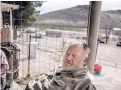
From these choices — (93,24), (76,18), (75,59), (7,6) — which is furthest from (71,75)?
(7,6)

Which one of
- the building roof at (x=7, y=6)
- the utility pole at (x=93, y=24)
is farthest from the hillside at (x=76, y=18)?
the building roof at (x=7, y=6)

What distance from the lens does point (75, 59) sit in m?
1.36

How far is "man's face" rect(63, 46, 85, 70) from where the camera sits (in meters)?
1.35

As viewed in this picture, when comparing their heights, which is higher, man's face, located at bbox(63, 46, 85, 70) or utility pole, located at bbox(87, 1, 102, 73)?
utility pole, located at bbox(87, 1, 102, 73)

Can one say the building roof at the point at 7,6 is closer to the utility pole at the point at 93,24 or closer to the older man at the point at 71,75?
the utility pole at the point at 93,24

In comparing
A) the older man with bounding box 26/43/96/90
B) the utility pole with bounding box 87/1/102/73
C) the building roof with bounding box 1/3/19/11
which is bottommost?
the older man with bounding box 26/43/96/90

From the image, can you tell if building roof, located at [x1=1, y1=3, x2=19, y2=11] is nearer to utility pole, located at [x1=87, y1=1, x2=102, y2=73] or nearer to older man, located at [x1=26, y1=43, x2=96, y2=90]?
utility pole, located at [x1=87, y1=1, x2=102, y2=73]

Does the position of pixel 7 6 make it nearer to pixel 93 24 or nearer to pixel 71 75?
pixel 93 24

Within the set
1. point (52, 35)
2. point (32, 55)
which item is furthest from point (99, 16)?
point (32, 55)

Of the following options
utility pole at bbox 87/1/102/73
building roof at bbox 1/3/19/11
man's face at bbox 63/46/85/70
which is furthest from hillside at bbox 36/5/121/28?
building roof at bbox 1/3/19/11

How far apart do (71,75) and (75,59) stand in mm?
129

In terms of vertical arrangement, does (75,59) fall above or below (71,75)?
above

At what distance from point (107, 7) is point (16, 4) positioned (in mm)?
2136

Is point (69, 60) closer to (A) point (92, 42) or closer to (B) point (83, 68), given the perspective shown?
(B) point (83, 68)
